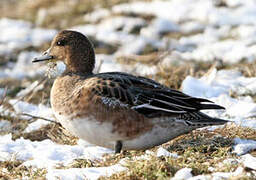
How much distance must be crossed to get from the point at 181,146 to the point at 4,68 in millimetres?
5138

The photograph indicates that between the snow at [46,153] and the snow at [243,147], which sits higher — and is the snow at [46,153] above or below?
below

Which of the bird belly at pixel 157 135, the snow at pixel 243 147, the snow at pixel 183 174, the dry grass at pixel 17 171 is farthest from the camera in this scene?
the bird belly at pixel 157 135

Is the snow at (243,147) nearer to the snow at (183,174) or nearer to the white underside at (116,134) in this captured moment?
the white underside at (116,134)

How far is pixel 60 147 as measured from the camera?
15.2ft

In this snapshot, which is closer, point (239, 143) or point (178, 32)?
point (239, 143)

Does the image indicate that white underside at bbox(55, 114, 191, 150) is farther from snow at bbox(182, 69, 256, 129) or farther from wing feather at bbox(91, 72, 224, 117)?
snow at bbox(182, 69, 256, 129)

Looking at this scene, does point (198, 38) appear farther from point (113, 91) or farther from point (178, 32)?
point (113, 91)

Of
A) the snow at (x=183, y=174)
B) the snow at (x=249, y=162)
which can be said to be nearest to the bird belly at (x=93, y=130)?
the snow at (x=183, y=174)

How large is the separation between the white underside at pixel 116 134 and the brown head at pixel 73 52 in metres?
0.69

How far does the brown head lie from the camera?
476 centimetres

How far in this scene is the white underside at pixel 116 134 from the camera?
403 centimetres

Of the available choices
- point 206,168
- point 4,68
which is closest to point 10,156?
point 206,168

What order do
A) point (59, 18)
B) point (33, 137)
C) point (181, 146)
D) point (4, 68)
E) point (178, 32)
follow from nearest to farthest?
point (181, 146) < point (33, 137) < point (4, 68) < point (178, 32) < point (59, 18)

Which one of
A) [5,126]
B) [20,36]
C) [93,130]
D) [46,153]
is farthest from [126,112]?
[20,36]
